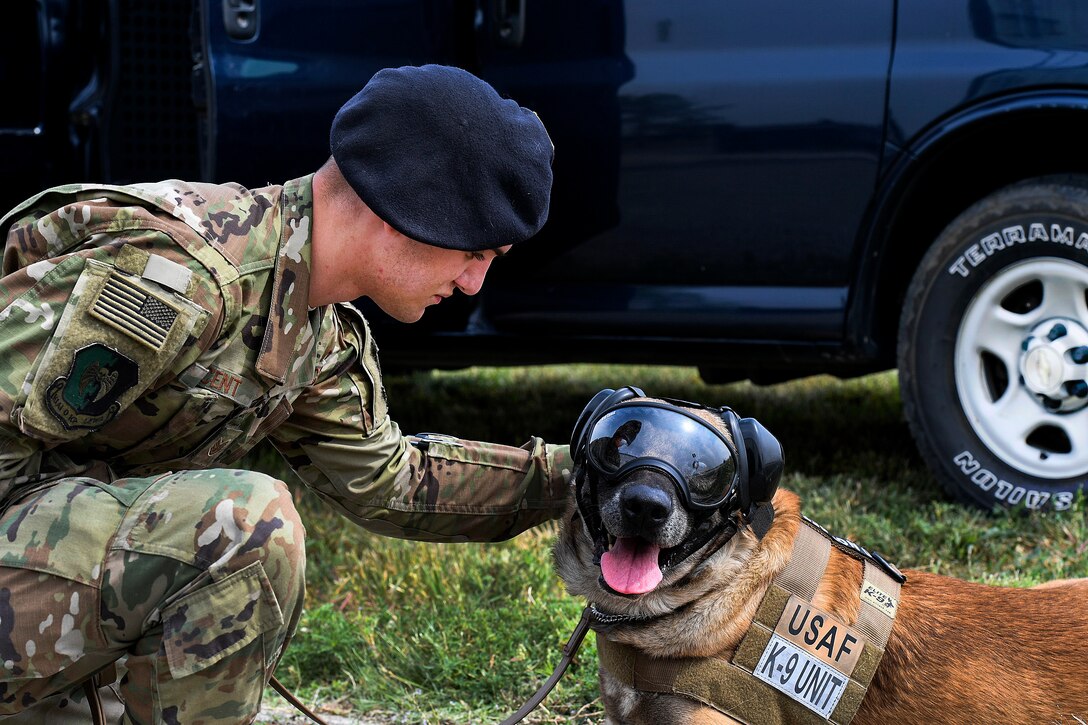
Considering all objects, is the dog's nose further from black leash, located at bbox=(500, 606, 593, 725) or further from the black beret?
the black beret

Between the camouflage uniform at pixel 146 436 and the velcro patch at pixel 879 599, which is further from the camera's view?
the velcro patch at pixel 879 599

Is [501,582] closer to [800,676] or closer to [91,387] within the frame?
[800,676]

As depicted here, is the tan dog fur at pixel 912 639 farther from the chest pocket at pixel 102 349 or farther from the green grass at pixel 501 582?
the chest pocket at pixel 102 349

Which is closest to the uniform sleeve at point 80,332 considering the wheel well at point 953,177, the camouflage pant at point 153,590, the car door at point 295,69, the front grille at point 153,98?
the camouflage pant at point 153,590

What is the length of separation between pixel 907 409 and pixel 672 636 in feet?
5.08

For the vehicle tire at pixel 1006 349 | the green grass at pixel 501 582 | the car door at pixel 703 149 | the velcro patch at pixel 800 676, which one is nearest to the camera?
the velcro patch at pixel 800 676

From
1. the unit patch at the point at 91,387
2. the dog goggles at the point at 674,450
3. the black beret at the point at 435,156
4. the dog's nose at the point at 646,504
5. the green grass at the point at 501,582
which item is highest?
the black beret at the point at 435,156

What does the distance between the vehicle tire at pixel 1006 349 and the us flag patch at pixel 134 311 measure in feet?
7.22

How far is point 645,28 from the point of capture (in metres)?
3.43

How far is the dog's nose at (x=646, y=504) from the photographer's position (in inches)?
77.3

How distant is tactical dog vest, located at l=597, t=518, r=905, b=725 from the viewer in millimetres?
2055

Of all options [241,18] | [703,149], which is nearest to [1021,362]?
[703,149]

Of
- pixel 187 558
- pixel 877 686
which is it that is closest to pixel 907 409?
pixel 877 686

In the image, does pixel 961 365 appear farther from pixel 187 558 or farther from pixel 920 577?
pixel 187 558
